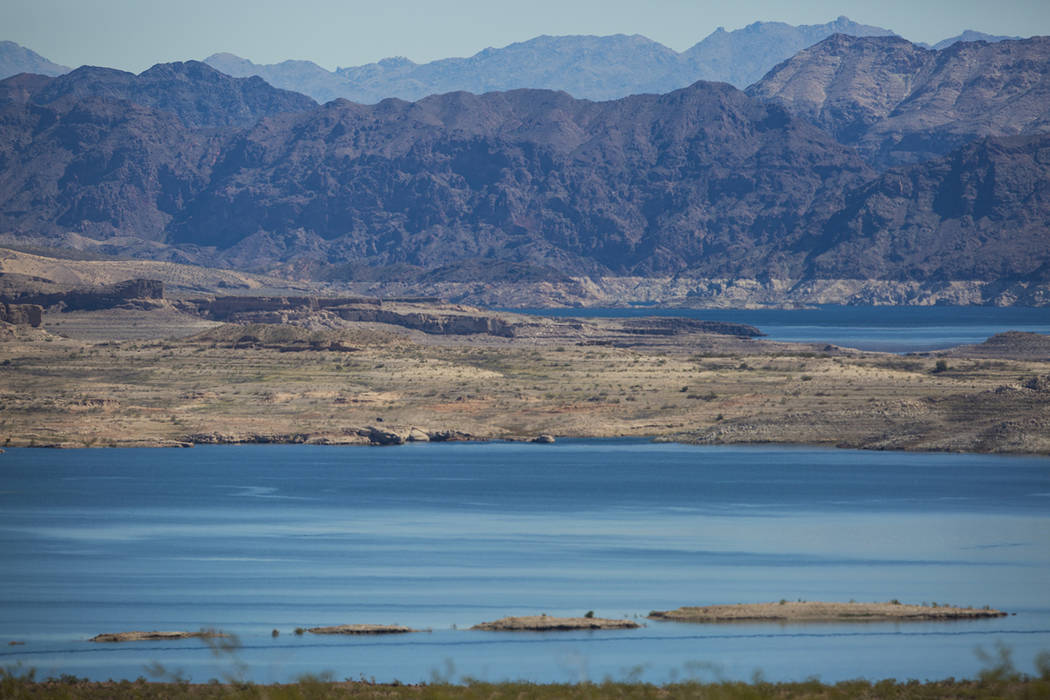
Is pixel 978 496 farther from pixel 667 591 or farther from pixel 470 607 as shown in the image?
pixel 470 607

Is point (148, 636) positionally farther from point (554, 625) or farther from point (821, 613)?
point (821, 613)

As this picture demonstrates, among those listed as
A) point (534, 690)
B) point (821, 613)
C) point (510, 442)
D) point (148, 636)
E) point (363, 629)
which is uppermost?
point (534, 690)

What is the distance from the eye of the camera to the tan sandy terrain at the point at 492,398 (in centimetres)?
14288

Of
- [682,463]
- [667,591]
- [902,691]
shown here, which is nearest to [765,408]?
[682,463]

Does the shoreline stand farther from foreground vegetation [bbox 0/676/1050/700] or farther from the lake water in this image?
foreground vegetation [bbox 0/676/1050/700]

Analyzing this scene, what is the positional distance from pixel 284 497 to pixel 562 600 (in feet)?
151

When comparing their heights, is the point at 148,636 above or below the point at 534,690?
below

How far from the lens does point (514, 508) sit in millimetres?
105062

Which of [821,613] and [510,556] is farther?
[510,556]

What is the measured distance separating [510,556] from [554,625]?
2101cm

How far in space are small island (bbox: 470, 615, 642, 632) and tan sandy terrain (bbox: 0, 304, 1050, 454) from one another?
76.4 meters

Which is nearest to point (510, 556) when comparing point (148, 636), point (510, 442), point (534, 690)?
point (148, 636)

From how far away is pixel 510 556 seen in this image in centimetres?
8319

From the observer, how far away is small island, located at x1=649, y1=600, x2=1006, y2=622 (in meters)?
63.2
